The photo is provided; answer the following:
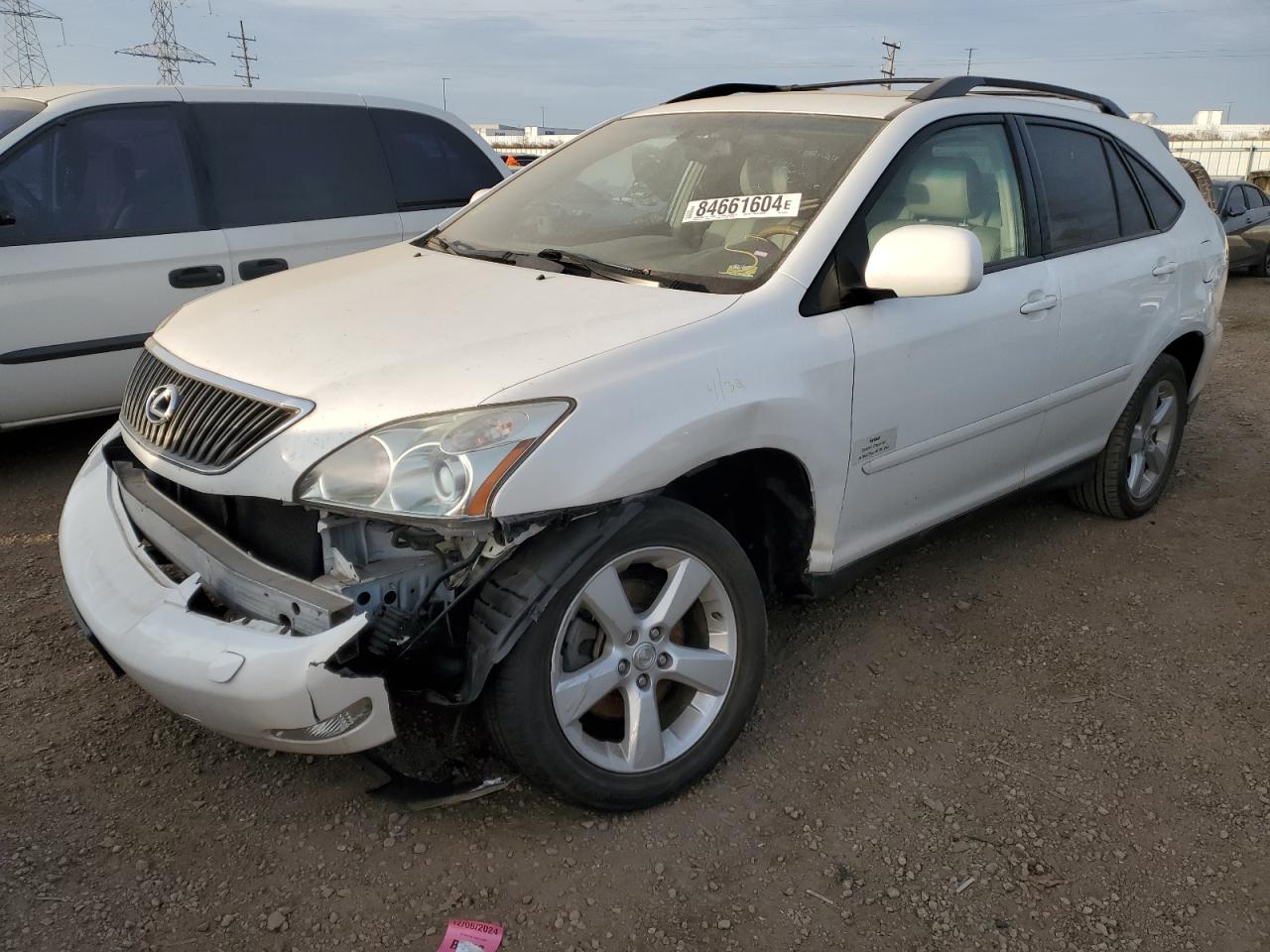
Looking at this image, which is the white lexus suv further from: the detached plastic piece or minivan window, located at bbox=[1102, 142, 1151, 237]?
minivan window, located at bbox=[1102, 142, 1151, 237]

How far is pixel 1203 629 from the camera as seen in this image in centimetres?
359

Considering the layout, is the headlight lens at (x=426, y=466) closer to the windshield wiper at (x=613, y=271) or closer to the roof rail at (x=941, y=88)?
the windshield wiper at (x=613, y=271)

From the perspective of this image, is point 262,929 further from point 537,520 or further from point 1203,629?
point 1203,629

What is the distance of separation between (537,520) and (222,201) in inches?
142

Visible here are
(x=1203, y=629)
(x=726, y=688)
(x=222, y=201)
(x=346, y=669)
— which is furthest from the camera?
(x=222, y=201)

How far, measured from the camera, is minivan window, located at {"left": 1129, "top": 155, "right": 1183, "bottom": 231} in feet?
13.5

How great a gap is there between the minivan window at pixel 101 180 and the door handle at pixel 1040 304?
146 inches

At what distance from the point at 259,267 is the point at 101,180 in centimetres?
75

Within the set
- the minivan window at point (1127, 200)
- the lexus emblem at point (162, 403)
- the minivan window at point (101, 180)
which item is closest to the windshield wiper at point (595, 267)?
the lexus emblem at point (162, 403)

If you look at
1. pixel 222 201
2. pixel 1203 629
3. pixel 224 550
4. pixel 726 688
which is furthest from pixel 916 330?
pixel 222 201

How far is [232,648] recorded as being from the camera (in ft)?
6.81

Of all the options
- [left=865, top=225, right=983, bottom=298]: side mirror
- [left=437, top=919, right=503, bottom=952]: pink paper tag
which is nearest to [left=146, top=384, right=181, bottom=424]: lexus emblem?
[left=437, top=919, right=503, bottom=952]: pink paper tag

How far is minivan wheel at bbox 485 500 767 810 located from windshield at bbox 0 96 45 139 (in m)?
3.72

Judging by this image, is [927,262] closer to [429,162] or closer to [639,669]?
[639,669]
